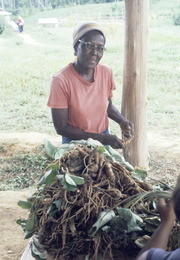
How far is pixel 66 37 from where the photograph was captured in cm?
2006

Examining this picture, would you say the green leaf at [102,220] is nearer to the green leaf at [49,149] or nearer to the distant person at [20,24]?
the green leaf at [49,149]

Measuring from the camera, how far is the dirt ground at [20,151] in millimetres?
3207

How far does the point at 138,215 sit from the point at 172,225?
0.18m

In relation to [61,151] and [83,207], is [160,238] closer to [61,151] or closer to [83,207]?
[83,207]

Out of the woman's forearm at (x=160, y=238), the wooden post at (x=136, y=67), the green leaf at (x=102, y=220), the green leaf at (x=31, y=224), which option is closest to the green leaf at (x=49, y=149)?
the green leaf at (x=31, y=224)

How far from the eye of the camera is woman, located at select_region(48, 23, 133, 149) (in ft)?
8.71

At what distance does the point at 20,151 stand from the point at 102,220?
4.14 m

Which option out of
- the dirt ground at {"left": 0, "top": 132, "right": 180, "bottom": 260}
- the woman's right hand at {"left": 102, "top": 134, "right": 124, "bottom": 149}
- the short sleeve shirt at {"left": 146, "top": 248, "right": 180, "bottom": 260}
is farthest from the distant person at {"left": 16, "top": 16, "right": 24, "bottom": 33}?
the short sleeve shirt at {"left": 146, "top": 248, "right": 180, "bottom": 260}

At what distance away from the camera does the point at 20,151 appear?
559cm

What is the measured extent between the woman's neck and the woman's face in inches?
2.3

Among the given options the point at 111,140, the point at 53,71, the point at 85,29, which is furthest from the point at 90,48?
the point at 53,71

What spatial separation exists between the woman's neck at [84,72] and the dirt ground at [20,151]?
146cm

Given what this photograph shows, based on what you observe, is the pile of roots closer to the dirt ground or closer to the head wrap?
the head wrap

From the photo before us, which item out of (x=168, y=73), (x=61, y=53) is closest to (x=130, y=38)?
(x=168, y=73)
